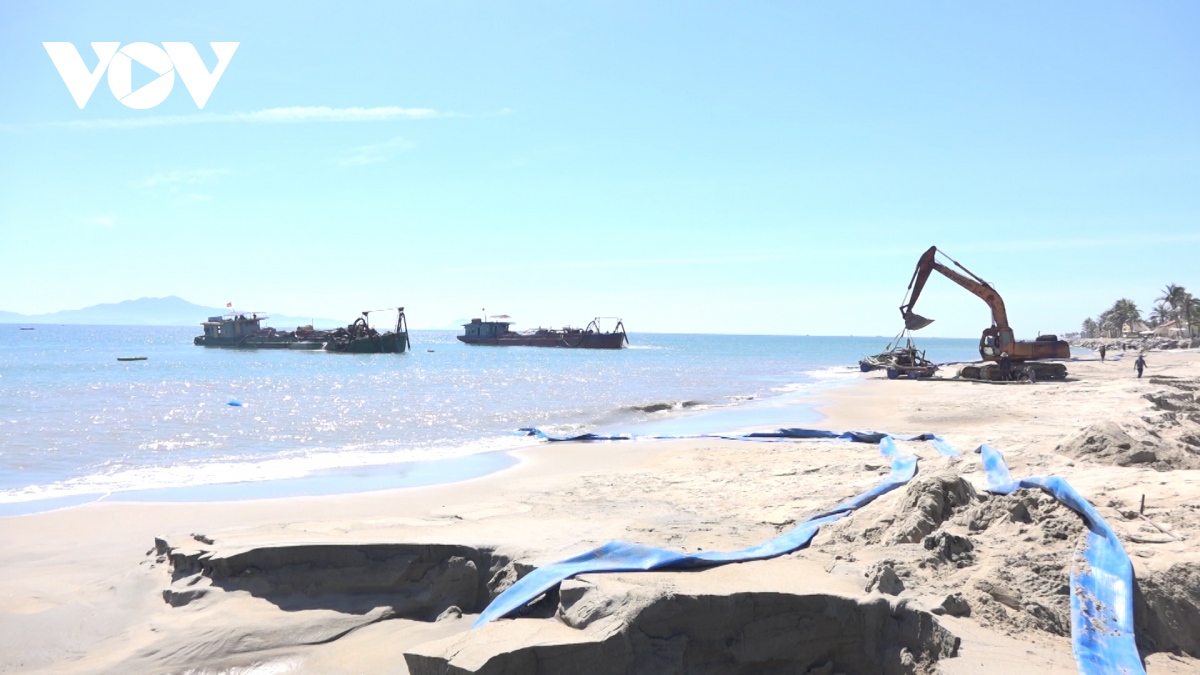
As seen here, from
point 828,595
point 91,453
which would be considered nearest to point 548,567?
point 828,595

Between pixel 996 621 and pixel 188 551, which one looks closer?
pixel 996 621

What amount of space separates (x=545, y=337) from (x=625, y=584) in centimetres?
8723

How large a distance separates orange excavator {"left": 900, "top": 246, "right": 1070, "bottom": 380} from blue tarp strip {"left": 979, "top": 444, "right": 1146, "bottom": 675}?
24.8 metres

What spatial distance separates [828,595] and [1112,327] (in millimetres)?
133232

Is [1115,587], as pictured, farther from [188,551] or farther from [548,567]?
[188,551]

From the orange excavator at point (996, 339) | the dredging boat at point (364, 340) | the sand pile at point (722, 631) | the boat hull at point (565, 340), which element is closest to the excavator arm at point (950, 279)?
the orange excavator at point (996, 339)

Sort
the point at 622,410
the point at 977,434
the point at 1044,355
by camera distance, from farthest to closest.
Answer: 1. the point at 1044,355
2. the point at 622,410
3. the point at 977,434

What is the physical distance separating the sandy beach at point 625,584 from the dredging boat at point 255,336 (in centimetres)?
6785

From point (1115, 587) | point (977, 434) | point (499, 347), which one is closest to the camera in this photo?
point (1115, 587)

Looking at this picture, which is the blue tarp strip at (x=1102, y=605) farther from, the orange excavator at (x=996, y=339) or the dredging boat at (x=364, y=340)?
the dredging boat at (x=364, y=340)

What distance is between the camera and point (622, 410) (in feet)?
74.1

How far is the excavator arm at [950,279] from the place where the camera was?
2825 cm

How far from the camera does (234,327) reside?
74.7m

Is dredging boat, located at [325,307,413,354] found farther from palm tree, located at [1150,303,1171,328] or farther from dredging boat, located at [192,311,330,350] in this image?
palm tree, located at [1150,303,1171,328]
